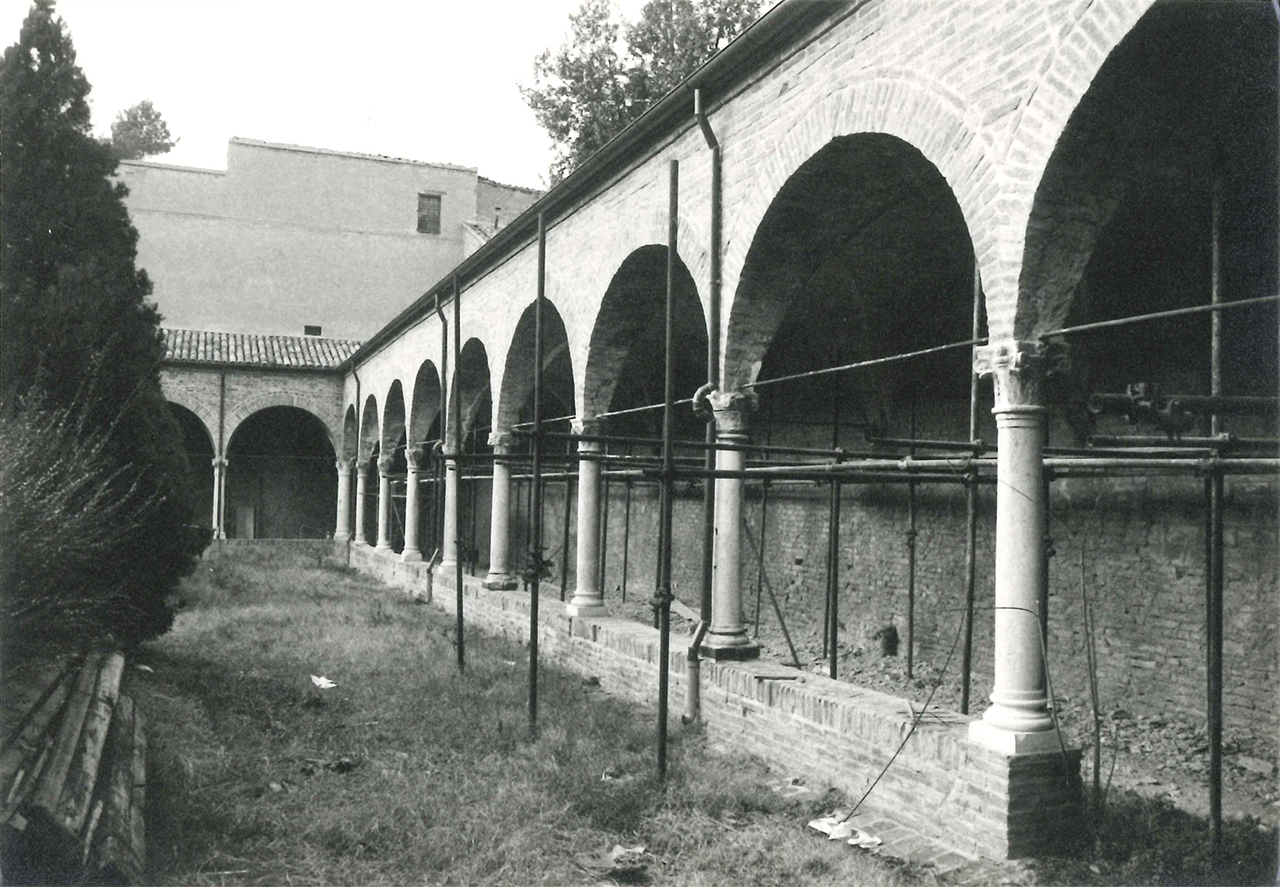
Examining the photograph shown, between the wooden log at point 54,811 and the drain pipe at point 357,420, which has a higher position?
the drain pipe at point 357,420

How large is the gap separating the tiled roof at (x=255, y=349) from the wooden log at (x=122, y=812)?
21721 mm

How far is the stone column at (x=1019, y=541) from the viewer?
5.07 meters

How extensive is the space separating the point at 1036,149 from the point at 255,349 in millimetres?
25043

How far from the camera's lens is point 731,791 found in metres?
5.96

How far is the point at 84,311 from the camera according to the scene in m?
8.46

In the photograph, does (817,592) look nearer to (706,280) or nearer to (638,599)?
(638,599)

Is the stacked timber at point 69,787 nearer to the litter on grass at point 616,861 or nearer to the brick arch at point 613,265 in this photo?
the litter on grass at point 616,861

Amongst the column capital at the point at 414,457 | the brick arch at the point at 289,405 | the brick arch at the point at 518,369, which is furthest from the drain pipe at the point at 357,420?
the brick arch at the point at 518,369

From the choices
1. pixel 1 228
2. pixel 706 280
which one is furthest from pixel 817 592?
pixel 1 228

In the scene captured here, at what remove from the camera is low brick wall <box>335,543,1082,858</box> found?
15.9ft

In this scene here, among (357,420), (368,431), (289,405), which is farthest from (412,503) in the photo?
(289,405)

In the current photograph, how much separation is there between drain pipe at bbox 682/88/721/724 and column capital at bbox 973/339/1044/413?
2616mm

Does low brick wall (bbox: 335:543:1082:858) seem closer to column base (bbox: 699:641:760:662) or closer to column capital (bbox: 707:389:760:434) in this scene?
column base (bbox: 699:641:760:662)

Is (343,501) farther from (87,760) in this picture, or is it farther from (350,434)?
(87,760)
